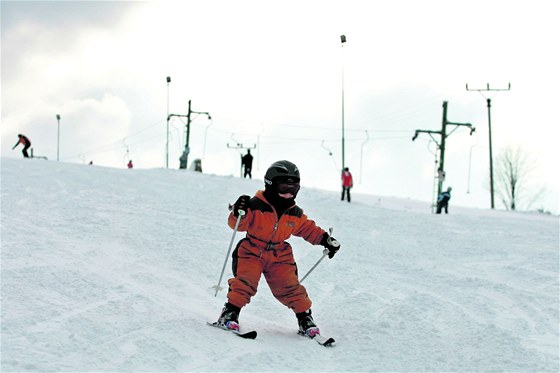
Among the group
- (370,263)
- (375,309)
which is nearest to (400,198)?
(370,263)

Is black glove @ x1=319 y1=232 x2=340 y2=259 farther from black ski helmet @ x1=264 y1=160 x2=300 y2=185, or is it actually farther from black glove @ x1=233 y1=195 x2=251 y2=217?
black glove @ x1=233 y1=195 x2=251 y2=217

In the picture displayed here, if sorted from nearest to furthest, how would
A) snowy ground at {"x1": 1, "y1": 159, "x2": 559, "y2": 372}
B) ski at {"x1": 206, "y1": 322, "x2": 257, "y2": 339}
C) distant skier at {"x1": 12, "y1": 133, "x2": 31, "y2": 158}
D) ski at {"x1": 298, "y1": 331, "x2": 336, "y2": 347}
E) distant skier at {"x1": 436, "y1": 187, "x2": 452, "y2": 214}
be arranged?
1. snowy ground at {"x1": 1, "y1": 159, "x2": 559, "y2": 372}
2. ski at {"x1": 206, "y1": 322, "x2": 257, "y2": 339}
3. ski at {"x1": 298, "y1": 331, "x2": 336, "y2": 347}
4. distant skier at {"x1": 436, "y1": 187, "x2": 452, "y2": 214}
5. distant skier at {"x1": 12, "y1": 133, "x2": 31, "y2": 158}

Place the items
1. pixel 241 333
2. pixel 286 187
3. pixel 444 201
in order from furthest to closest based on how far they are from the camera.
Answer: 1. pixel 444 201
2. pixel 286 187
3. pixel 241 333

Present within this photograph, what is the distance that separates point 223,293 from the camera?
6.88 m

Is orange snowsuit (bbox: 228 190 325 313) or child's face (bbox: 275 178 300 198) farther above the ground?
child's face (bbox: 275 178 300 198)

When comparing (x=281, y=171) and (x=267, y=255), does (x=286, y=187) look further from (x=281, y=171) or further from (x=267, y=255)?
(x=267, y=255)

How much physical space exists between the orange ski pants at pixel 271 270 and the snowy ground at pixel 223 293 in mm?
331

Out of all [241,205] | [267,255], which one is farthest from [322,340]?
[241,205]

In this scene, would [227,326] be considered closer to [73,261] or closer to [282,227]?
[282,227]

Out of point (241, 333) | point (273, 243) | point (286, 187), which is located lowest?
point (241, 333)

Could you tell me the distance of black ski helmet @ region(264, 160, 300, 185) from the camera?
5.14 meters

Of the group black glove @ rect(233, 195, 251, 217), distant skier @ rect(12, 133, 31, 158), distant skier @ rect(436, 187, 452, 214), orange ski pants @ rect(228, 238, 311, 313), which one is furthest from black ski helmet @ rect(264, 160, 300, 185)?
distant skier @ rect(12, 133, 31, 158)

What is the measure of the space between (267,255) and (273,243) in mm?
118

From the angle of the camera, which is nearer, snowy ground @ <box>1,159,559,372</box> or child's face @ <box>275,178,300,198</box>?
snowy ground @ <box>1,159,559,372</box>
